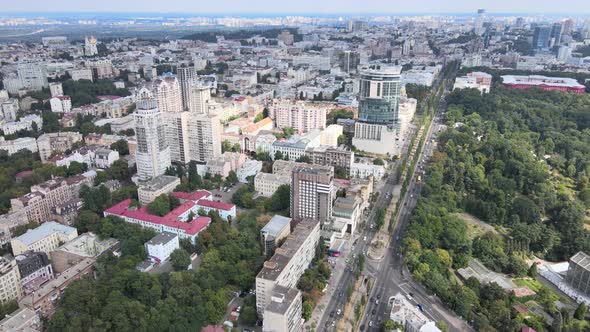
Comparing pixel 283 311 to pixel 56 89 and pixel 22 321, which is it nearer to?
pixel 22 321

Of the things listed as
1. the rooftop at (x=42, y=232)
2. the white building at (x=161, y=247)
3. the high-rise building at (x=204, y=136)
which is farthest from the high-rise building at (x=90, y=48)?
the white building at (x=161, y=247)

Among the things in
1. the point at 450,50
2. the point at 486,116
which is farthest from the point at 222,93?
the point at 450,50

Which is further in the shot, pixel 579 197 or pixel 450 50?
pixel 450 50

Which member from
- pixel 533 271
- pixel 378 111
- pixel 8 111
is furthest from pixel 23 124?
pixel 533 271

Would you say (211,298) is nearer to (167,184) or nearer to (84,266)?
(84,266)

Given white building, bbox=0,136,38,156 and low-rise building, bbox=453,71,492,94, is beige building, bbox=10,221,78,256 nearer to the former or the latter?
white building, bbox=0,136,38,156
